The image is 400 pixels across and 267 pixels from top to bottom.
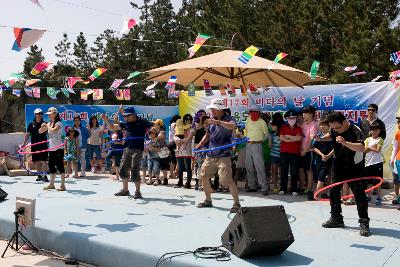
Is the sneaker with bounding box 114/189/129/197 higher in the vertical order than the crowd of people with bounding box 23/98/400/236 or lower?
lower

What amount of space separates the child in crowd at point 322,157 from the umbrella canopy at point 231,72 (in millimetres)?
1609

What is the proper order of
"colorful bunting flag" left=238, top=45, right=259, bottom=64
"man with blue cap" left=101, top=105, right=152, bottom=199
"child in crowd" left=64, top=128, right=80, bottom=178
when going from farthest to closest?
"child in crowd" left=64, top=128, right=80, bottom=178, "colorful bunting flag" left=238, top=45, right=259, bottom=64, "man with blue cap" left=101, top=105, right=152, bottom=199

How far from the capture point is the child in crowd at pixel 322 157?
8000mm

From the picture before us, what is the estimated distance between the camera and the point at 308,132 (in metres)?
8.91

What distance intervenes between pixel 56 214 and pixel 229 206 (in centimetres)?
283

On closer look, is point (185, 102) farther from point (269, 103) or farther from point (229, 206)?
point (229, 206)

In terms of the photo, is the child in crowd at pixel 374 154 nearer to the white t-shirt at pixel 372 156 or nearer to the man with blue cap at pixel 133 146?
the white t-shirt at pixel 372 156

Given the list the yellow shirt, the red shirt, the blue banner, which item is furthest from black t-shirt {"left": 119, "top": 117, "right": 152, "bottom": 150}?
the blue banner

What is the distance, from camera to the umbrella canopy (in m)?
9.49

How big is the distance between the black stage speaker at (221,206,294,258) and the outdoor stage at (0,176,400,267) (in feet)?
0.39

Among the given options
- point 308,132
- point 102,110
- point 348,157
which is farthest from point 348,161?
point 102,110

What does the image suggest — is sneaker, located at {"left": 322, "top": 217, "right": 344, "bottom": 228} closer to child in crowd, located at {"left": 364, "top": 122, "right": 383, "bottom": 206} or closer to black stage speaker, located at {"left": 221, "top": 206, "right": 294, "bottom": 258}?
black stage speaker, located at {"left": 221, "top": 206, "right": 294, "bottom": 258}

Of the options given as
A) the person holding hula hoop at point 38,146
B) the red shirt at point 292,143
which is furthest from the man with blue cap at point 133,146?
the person holding hula hoop at point 38,146

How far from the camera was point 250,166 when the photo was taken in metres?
9.72
